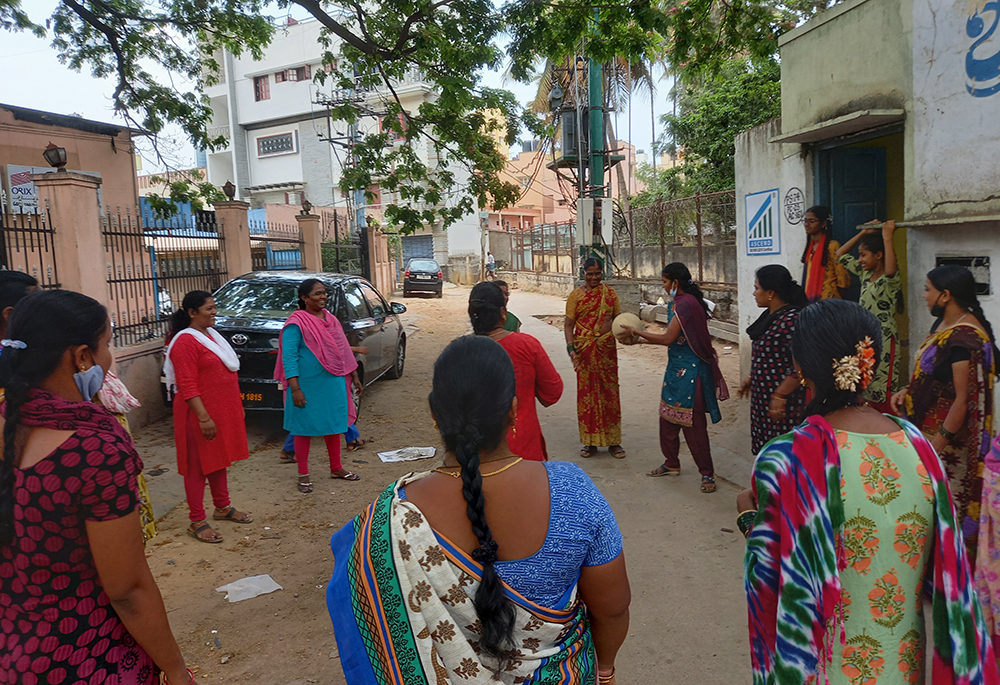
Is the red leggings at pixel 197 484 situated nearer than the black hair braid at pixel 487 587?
No

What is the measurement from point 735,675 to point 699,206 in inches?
395

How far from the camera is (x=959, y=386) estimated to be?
3.30m

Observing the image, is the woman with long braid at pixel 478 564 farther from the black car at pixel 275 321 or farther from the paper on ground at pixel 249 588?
the black car at pixel 275 321

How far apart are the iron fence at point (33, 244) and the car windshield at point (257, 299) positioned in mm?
1520

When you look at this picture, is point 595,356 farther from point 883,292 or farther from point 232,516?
point 232,516

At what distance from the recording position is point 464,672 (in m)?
1.51

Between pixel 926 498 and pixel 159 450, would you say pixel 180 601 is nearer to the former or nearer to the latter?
pixel 159 450

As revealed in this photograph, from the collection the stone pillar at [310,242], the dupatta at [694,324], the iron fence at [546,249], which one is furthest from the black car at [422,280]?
the dupatta at [694,324]

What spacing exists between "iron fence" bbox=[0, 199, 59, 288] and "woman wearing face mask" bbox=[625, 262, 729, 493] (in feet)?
17.5

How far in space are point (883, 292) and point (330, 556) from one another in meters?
4.29

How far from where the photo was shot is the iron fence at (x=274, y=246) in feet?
34.6

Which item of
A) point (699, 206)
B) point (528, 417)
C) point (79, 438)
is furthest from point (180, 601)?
point (699, 206)

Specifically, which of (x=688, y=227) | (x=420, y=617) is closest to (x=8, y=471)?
(x=420, y=617)

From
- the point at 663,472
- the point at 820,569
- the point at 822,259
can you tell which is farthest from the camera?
the point at 822,259
